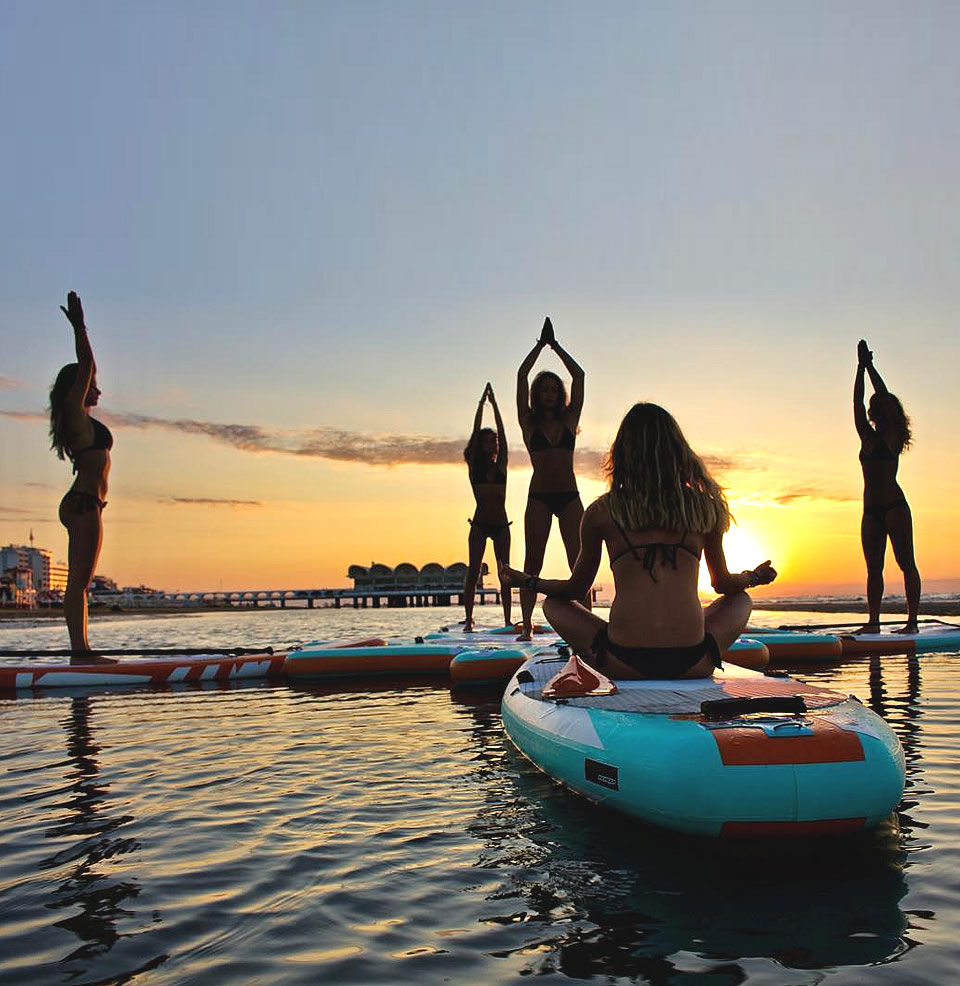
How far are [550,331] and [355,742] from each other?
590cm

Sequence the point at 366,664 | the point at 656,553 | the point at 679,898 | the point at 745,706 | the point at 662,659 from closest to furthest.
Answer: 1. the point at 679,898
2. the point at 745,706
3. the point at 656,553
4. the point at 662,659
5. the point at 366,664

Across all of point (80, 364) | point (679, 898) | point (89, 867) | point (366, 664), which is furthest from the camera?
point (366, 664)

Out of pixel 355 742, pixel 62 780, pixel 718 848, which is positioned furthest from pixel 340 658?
pixel 718 848

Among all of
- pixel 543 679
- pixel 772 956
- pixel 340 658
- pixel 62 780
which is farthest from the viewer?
pixel 340 658

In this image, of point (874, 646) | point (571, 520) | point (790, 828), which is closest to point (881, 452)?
point (874, 646)

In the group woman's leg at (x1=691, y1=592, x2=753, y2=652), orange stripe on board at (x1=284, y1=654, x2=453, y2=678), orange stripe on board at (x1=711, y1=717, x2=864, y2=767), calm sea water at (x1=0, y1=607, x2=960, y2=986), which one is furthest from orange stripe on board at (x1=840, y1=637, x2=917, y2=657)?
orange stripe on board at (x1=711, y1=717, x2=864, y2=767)

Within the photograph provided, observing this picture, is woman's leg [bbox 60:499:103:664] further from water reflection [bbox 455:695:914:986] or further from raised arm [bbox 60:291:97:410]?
water reflection [bbox 455:695:914:986]

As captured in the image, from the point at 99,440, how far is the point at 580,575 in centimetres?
773

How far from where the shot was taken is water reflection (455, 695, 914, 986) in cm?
301

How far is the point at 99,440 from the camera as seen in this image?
1112cm

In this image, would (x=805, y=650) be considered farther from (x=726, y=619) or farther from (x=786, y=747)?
(x=786, y=747)

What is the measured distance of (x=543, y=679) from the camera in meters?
6.91

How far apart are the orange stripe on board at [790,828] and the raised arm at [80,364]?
956 cm

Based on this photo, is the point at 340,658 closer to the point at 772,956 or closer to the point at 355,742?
the point at 355,742
